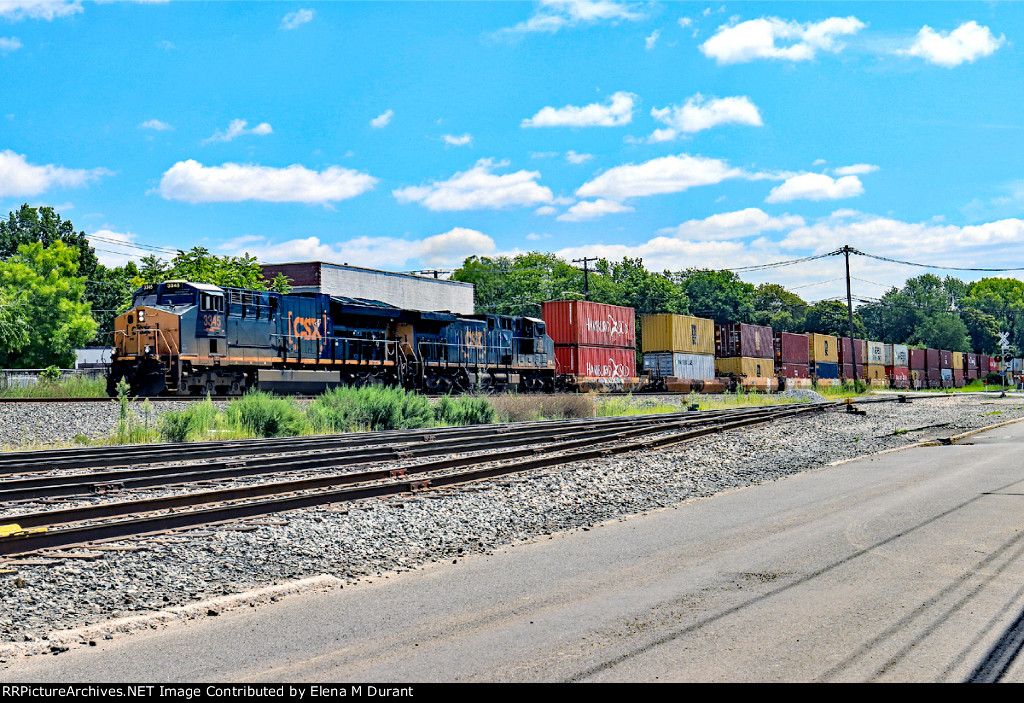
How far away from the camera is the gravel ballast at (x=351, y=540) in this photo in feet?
17.9

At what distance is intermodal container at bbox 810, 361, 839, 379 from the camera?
57.9 meters

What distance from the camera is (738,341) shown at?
49531 millimetres

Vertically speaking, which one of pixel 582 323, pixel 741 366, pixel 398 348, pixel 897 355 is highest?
pixel 582 323

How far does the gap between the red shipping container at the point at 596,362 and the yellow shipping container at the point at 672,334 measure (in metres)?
1.98

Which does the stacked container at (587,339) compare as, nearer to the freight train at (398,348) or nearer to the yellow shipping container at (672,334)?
the freight train at (398,348)

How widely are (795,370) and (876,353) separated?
18.0 m

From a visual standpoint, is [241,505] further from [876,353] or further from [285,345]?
[876,353]

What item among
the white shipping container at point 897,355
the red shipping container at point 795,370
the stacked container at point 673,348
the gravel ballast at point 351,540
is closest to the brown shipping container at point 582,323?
the stacked container at point 673,348

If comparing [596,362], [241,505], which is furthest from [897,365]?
[241,505]

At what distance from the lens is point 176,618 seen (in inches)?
207

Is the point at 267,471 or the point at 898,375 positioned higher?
the point at 267,471

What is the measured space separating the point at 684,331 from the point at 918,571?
39194mm

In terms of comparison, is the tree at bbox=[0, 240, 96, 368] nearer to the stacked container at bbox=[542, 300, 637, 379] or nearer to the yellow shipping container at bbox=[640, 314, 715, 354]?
A: the stacked container at bbox=[542, 300, 637, 379]
